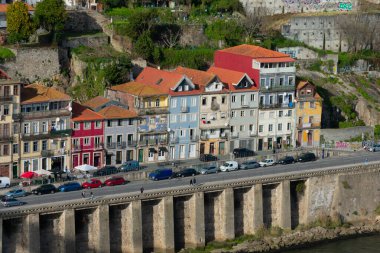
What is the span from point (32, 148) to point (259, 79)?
70.9 feet

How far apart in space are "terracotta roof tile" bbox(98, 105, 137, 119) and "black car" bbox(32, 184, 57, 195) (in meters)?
10.7

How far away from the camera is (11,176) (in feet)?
291

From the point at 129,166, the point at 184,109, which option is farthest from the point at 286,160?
the point at 129,166

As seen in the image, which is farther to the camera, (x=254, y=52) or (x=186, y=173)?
(x=254, y=52)

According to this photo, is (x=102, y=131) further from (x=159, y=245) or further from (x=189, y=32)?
(x=189, y=32)

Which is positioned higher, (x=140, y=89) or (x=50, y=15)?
(x=50, y=15)

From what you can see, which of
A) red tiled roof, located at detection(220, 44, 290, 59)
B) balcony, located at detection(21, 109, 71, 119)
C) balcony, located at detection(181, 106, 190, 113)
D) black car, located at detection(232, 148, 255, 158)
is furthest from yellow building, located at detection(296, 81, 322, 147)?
balcony, located at detection(21, 109, 71, 119)

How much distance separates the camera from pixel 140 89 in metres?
96.2

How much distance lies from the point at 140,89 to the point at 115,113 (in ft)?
11.9

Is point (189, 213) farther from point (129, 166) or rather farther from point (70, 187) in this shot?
point (70, 187)

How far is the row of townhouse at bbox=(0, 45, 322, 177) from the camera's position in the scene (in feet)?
294

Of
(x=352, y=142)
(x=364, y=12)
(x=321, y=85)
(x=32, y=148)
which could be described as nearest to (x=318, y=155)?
(x=352, y=142)

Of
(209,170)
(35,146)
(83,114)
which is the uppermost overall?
(83,114)

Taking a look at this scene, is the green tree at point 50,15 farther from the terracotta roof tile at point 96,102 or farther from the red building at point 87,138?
the red building at point 87,138
